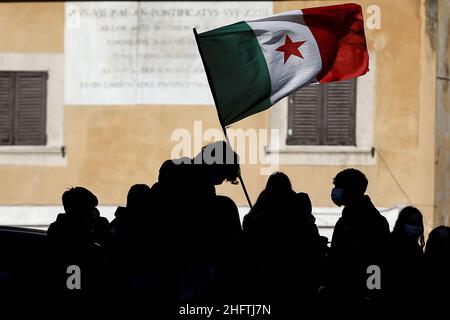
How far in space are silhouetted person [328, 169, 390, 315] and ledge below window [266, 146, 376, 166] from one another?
6115 millimetres

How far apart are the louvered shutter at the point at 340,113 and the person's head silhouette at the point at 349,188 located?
20.5ft

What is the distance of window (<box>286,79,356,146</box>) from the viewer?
44.7 feet

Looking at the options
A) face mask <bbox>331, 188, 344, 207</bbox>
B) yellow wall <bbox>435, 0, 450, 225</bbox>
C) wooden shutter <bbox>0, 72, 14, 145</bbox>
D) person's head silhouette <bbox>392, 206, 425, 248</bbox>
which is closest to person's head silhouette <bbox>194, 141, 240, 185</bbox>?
face mask <bbox>331, 188, 344, 207</bbox>

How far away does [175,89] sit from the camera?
1366 cm

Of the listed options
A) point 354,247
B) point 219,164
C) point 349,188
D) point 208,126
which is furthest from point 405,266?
point 208,126

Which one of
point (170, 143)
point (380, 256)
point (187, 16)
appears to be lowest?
point (380, 256)

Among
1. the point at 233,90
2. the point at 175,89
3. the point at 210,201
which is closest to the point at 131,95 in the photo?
the point at 175,89

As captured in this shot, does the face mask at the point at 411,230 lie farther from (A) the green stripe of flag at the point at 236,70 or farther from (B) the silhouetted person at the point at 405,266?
(A) the green stripe of flag at the point at 236,70

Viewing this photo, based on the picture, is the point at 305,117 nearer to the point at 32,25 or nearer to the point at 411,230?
the point at 32,25

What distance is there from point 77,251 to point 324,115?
23.8 ft

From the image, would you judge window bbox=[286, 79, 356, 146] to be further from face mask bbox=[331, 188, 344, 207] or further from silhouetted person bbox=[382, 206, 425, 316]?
silhouetted person bbox=[382, 206, 425, 316]

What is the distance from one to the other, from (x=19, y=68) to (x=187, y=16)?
8.10 ft
